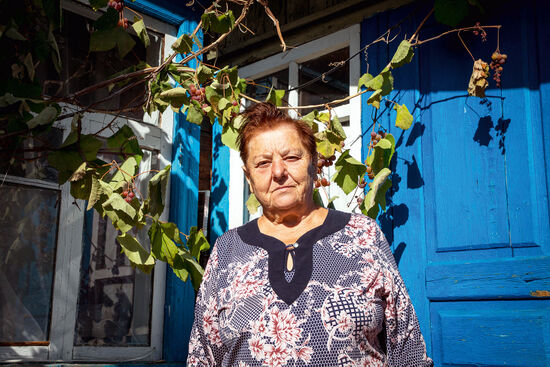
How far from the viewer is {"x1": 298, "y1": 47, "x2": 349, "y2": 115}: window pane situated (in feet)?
10.6

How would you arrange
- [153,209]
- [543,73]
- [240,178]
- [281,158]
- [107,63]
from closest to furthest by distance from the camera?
[281,158] < [153,209] < [543,73] < [107,63] < [240,178]

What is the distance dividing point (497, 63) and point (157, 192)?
1540mm

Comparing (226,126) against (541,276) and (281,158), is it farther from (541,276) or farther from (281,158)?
(541,276)

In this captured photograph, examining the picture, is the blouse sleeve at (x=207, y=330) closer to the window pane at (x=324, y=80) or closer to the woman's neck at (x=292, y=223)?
the woman's neck at (x=292, y=223)

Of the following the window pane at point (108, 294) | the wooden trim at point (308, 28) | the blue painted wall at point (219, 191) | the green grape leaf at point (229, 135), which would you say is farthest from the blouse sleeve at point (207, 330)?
the wooden trim at point (308, 28)

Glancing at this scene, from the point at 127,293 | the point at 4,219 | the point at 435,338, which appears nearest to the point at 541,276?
the point at 435,338

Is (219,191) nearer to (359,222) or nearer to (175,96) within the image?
(175,96)

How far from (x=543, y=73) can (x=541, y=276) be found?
852 millimetres

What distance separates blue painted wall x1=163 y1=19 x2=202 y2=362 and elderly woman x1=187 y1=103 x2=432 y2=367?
132 centimetres

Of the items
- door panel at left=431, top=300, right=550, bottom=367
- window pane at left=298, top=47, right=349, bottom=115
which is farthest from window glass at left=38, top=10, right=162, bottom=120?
door panel at left=431, top=300, right=550, bottom=367

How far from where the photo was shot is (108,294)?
9.92ft

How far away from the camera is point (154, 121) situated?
130 inches

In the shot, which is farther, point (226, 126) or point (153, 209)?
point (226, 126)

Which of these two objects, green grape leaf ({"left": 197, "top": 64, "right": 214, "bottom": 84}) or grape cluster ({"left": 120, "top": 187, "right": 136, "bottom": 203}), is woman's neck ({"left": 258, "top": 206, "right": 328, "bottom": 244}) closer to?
grape cluster ({"left": 120, "top": 187, "right": 136, "bottom": 203})
